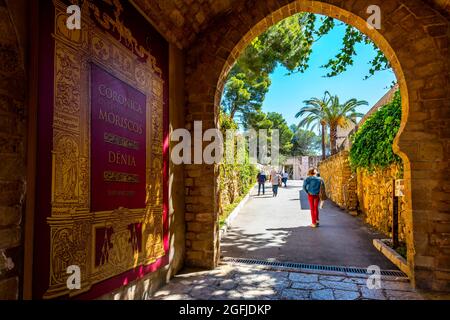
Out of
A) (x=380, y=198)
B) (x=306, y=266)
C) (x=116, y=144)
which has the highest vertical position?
(x=116, y=144)

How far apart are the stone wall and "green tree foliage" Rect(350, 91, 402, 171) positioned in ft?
21.9

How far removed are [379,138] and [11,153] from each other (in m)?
8.00

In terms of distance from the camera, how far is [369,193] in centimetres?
875

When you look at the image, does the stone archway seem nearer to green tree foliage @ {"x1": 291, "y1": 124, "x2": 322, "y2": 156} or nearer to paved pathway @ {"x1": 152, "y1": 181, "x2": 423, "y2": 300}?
paved pathway @ {"x1": 152, "y1": 181, "x2": 423, "y2": 300}

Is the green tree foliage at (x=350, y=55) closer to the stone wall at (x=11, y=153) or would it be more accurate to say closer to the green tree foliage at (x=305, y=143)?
the stone wall at (x=11, y=153)

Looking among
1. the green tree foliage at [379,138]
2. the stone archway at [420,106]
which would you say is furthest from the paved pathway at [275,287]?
the green tree foliage at [379,138]

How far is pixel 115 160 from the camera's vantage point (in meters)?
2.98

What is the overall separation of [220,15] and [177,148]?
2.49m

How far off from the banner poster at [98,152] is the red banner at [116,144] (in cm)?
1

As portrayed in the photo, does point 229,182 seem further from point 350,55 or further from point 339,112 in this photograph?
point 339,112

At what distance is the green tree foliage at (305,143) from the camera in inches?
2021

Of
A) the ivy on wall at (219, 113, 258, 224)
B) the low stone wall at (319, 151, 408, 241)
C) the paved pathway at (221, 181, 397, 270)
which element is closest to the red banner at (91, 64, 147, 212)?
the paved pathway at (221, 181, 397, 270)

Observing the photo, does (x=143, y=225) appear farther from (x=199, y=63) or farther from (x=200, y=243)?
(x=199, y=63)

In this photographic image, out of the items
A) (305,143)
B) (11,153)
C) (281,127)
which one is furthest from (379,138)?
(305,143)
